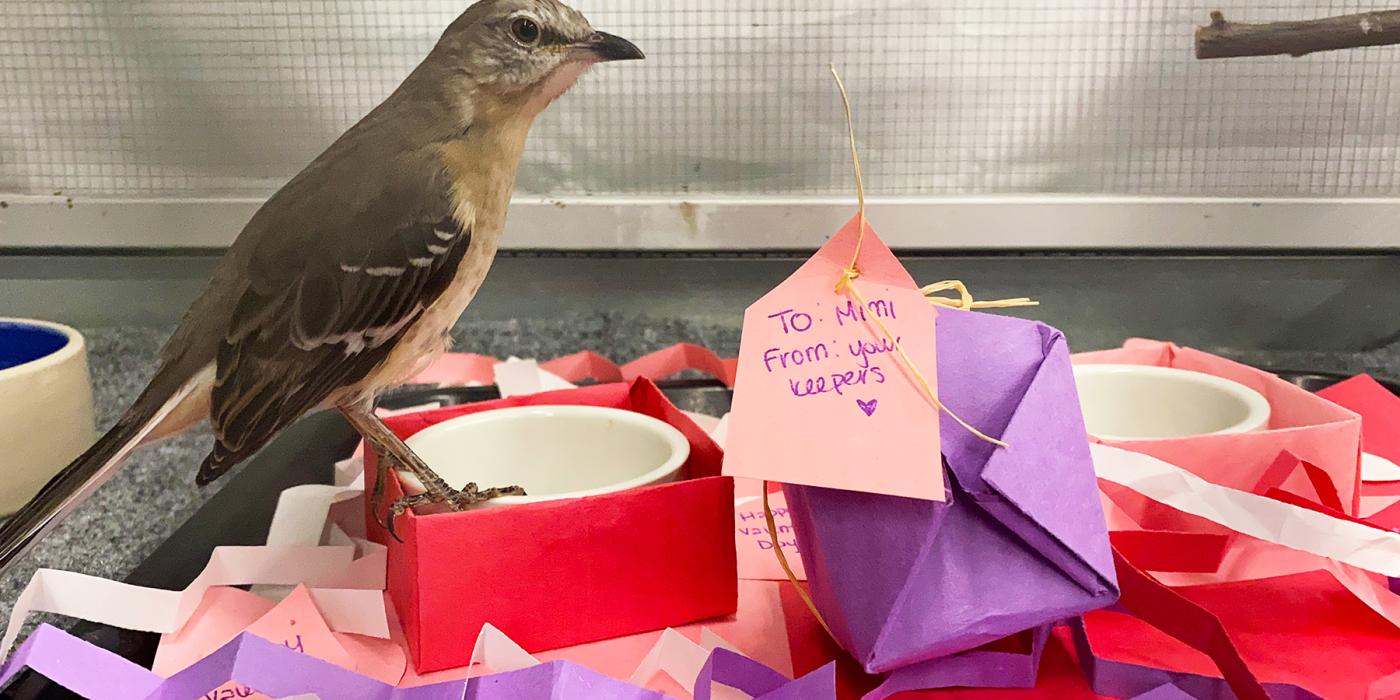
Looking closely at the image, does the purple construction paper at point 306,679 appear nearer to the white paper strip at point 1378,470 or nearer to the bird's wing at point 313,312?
the bird's wing at point 313,312

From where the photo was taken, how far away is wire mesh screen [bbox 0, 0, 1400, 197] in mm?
820

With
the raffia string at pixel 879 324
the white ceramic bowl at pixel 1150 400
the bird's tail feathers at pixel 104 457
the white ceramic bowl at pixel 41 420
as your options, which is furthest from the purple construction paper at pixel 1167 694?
the white ceramic bowl at pixel 41 420

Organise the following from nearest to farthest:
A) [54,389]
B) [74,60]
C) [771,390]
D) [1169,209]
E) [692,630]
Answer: [771,390]
[692,630]
[54,389]
[74,60]
[1169,209]

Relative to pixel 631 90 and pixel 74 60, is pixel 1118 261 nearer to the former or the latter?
pixel 631 90

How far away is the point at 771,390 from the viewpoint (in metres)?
0.43

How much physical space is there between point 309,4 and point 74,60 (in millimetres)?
176

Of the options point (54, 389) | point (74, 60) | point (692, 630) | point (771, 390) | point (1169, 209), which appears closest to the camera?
point (771, 390)

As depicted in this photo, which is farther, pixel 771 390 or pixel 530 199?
pixel 530 199

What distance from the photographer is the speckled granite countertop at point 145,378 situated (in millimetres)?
632

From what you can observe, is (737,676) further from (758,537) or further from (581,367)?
(581,367)

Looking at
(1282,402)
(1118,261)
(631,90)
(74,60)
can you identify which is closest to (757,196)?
(631,90)

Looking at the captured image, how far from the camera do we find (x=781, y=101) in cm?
90

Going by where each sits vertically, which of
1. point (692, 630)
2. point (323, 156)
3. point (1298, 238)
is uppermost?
point (323, 156)

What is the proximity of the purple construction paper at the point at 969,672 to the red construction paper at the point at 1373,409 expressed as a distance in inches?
15.2
